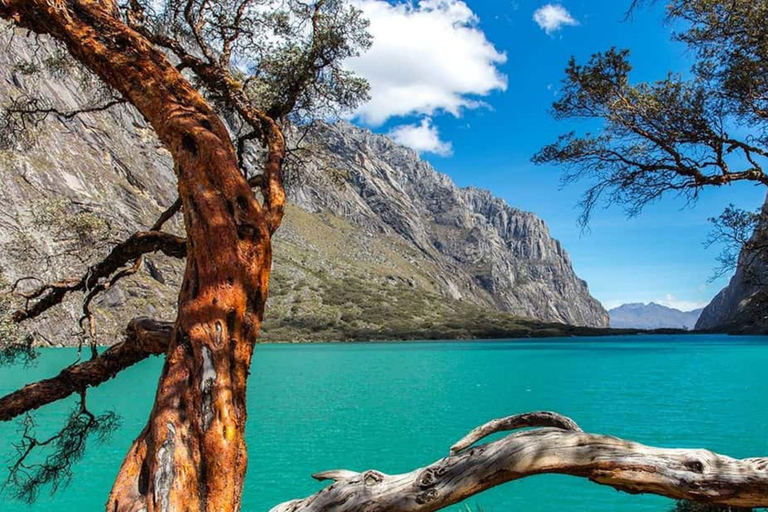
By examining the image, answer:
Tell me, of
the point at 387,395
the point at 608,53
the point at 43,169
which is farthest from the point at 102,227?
the point at 43,169

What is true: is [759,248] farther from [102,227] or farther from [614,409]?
[614,409]

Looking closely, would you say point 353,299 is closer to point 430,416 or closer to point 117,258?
point 430,416

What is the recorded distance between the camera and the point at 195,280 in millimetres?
2918

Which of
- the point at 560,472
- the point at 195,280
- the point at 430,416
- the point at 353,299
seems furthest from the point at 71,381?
the point at 353,299

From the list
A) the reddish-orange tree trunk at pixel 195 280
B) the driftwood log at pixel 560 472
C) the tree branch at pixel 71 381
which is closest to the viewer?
the driftwood log at pixel 560 472

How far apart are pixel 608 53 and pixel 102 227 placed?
6.96 m

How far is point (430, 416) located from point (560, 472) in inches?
1155

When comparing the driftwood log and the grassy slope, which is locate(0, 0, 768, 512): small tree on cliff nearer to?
the driftwood log

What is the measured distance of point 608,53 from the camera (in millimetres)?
6668

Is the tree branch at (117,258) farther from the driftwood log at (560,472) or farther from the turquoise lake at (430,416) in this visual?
the turquoise lake at (430,416)

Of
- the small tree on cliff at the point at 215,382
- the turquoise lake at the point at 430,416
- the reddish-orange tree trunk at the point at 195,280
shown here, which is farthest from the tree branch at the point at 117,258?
the turquoise lake at the point at 430,416

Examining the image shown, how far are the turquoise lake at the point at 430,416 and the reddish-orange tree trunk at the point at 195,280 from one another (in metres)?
9.42

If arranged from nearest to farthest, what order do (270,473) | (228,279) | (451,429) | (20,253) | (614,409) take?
1. (228,279)
2. (20,253)
3. (270,473)
4. (451,429)
5. (614,409)

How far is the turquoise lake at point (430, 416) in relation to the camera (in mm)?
17188
